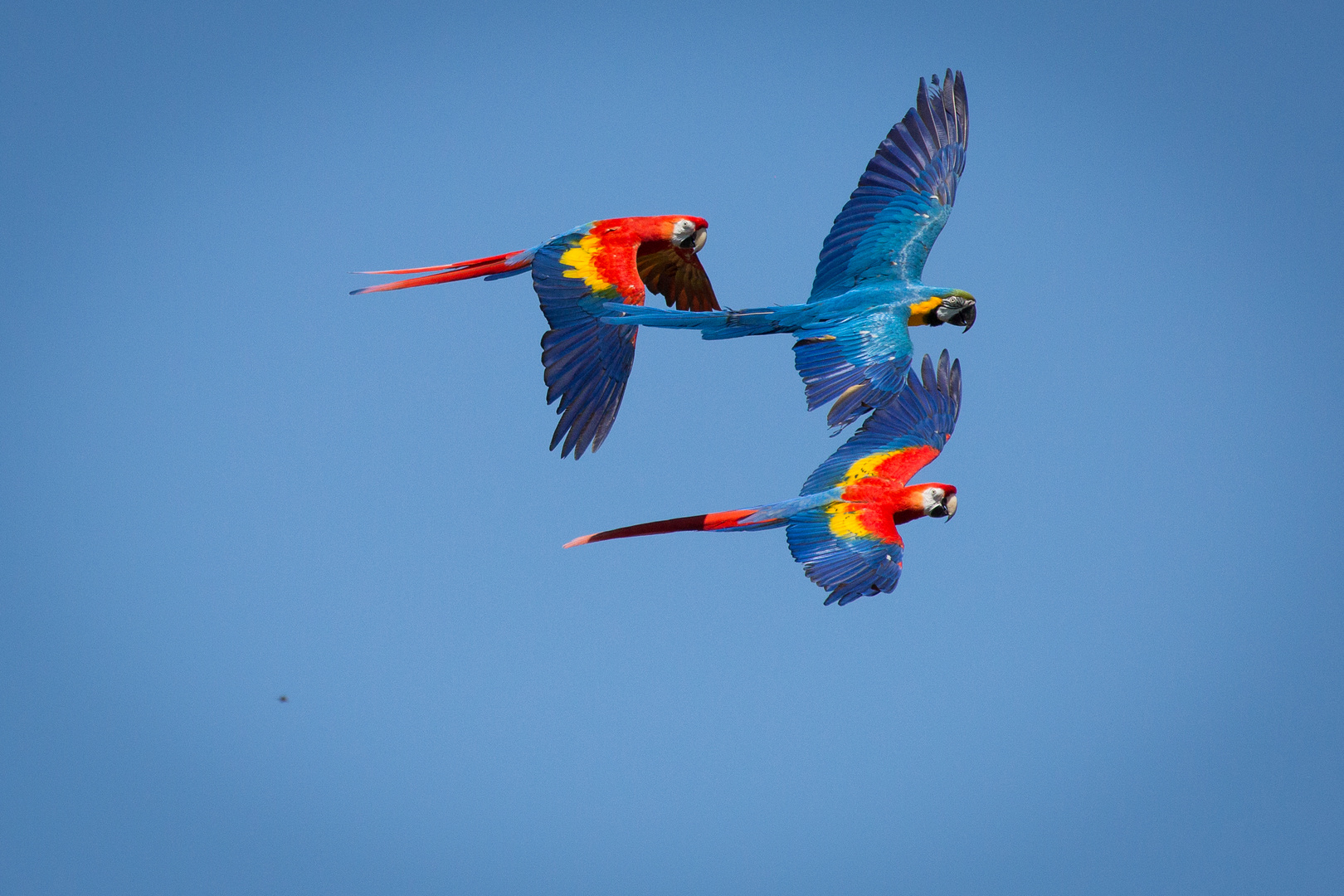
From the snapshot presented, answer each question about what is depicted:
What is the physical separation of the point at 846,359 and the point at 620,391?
152cm

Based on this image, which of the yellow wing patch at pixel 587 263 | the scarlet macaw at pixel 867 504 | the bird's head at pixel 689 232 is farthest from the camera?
the bird's head at pixel 689 232

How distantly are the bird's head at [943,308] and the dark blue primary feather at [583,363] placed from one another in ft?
6.22

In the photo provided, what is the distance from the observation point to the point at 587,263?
10.7 metres

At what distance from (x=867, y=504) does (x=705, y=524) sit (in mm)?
1092

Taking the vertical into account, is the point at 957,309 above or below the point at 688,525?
above

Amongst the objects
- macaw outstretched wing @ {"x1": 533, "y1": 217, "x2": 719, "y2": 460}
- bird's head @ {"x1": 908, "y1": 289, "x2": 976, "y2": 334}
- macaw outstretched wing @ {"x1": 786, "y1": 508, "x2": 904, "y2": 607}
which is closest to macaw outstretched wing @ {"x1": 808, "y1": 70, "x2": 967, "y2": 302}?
bird's head @ {"x1": 908, "y1": 289, "x2": 976, "y2": 334}

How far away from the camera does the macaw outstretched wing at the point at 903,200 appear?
428 inches

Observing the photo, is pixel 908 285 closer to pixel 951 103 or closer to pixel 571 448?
pixel 951 103

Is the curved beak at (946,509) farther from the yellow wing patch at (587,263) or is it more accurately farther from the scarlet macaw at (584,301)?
the yellow wing patch at (587,263)

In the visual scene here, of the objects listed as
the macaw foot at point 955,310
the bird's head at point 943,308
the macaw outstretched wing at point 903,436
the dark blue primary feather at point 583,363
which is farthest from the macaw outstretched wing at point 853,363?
the dark blue primary feather at point 583,363

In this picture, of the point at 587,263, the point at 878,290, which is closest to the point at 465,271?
the point at 587,263

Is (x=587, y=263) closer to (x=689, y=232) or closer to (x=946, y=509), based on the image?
(x=689, y=232)

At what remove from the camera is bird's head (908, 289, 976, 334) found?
419 inches

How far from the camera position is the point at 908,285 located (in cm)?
1068
